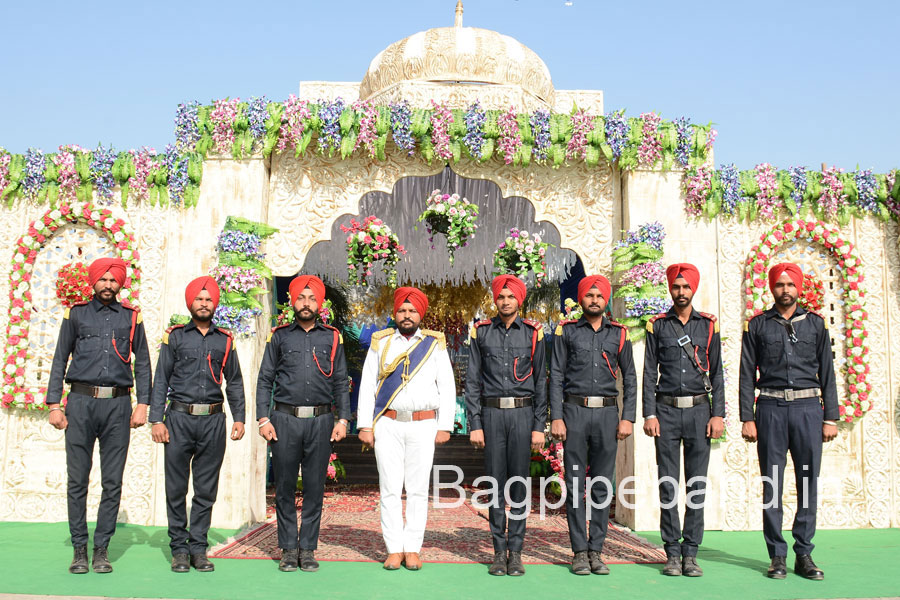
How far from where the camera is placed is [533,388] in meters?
4.62

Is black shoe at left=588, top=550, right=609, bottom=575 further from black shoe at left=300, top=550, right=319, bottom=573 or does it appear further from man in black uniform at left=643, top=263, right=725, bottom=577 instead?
black shoe at left=300, top=550, right=319, bottom=573

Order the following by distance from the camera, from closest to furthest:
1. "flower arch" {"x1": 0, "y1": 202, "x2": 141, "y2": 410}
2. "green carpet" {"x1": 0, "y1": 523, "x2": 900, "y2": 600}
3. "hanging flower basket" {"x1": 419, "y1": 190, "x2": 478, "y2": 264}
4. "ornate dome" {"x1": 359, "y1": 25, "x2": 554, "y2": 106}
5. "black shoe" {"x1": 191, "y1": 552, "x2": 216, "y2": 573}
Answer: "green carpet" {"x1": 0, "y1": 523, "x2": 900, "y2": 600} < "black shoe" {"x1": 191, "y1": 552, "x2": 216, "y2": 573} < "flower arch" {"x1": 0, "y1": 202, "x2": 141, "y2": 410} < "hanging flower basket" {"x1": 419, "y1": 190, "x2": 478, "y2": 264} < "ornate dome" {"x1": 359, "y1": 25, "x2": 554, "y2": 106}

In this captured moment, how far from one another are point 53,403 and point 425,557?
8.15 ft

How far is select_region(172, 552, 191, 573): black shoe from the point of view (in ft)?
14.3

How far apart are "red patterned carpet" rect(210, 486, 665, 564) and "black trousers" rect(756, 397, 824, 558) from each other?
0.77 m

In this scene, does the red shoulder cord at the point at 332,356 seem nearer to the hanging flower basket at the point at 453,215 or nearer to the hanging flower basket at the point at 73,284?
the hanging flower basket at the point at 453,215

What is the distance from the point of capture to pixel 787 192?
6.30m

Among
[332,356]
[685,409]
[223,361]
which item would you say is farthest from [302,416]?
[685,409]

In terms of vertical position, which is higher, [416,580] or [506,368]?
[506,368]

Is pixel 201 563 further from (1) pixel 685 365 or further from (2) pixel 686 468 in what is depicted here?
(1) pixel 685 365

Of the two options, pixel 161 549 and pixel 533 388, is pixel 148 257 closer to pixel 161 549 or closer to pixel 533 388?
pixel 161 549

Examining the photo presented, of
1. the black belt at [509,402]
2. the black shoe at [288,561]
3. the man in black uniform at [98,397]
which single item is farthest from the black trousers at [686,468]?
the man in black uniform at [98,397]

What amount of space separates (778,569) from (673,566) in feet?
1.97

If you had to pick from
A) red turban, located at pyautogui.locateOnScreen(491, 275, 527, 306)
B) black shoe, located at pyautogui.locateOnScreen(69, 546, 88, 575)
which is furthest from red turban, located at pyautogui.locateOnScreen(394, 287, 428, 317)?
black shoe, located at pyautogui.locateOnScreen(69, 546, 88, 575)
